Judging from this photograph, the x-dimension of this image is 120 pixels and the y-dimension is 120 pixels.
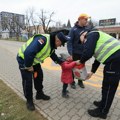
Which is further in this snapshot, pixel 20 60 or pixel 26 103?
pixel 26 103

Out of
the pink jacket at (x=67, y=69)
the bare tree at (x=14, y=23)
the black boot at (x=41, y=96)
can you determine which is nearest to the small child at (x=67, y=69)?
the pink jacket at (x=67, y=69)

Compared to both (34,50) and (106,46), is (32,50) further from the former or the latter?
(106,46)

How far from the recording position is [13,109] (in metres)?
4.05

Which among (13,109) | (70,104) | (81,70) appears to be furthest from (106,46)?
(13,109)

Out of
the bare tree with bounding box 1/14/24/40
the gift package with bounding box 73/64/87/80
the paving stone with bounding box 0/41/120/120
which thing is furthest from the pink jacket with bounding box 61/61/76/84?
the bare tree with bounding box 1/14/24/40

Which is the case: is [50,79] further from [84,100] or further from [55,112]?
[55,112]

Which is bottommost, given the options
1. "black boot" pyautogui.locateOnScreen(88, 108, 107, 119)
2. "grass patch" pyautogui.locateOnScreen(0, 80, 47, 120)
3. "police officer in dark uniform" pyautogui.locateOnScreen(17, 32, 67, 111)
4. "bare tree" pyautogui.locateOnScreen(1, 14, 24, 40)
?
"grass patch" pyautogui.locateOnScreen(0, 80, 47, 120)

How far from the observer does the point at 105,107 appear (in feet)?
11.5

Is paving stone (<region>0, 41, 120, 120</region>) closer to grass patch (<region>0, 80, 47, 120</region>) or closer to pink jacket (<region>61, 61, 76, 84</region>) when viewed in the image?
grass patch (<region>0, 80, 47, 120</region>)

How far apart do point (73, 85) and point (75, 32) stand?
5.30 ft

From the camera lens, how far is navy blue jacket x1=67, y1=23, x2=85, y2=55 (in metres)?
4.63

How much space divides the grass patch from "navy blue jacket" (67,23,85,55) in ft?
5.94

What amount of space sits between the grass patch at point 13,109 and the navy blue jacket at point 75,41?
1810mm

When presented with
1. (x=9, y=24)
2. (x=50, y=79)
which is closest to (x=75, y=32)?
(x=50, y=79)
